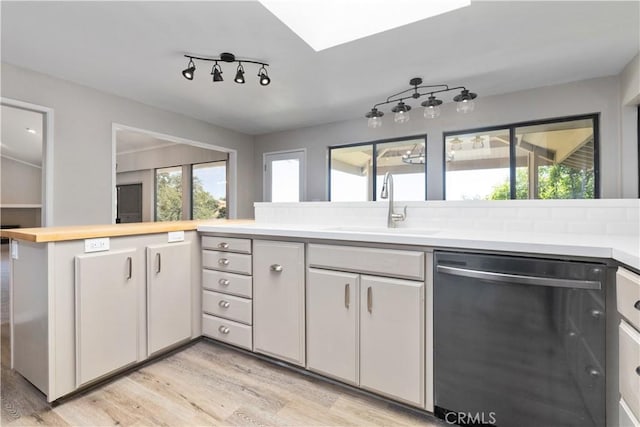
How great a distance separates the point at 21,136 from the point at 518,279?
29.2 feet

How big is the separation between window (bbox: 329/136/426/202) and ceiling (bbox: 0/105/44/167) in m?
4.20

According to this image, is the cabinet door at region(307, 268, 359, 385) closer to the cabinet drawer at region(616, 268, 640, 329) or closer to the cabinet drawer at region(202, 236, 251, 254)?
the cabinet drawer at region(202, 236, 251, 254)

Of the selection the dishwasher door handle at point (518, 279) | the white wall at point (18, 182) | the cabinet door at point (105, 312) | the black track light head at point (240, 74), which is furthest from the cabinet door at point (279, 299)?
the white wall at point (18, 182)

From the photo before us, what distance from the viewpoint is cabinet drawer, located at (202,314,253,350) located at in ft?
6.53

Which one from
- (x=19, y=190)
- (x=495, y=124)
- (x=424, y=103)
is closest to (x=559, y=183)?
(x=495, y=124)

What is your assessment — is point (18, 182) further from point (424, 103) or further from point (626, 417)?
point (626, 417)

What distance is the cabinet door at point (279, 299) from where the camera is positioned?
1760 mm

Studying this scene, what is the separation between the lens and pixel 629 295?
95 cm

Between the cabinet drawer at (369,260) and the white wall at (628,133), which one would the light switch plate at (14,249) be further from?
the white wall at (628,133)

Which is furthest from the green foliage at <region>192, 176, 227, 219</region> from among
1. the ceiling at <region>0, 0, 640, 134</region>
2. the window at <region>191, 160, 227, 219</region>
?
the ceiling at <region>0, 0, 640, 134</region>

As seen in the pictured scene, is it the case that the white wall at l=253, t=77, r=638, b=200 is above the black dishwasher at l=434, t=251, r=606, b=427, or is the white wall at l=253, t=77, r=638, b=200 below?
above

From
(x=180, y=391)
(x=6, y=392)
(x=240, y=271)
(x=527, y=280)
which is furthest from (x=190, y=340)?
(x=527, y=280)

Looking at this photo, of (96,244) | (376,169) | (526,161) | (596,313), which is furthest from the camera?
(376,169)

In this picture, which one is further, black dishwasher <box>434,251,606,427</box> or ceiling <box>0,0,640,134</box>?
ceiling <box>0,0,640,134</box>
